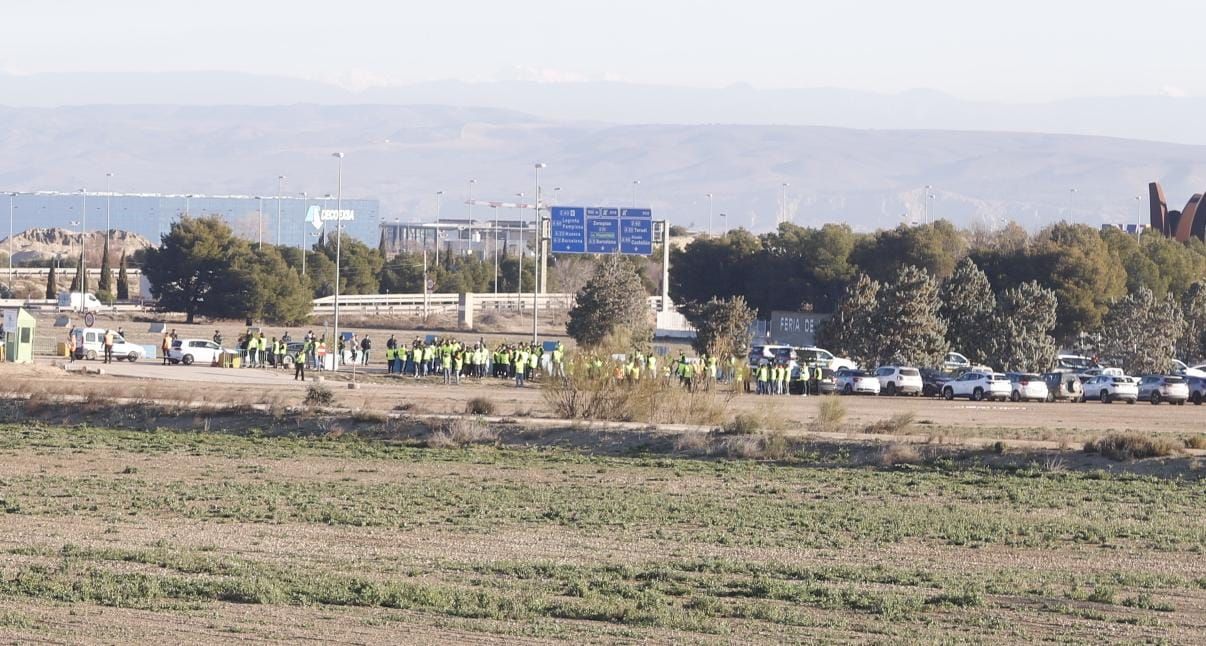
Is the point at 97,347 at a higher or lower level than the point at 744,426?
higher

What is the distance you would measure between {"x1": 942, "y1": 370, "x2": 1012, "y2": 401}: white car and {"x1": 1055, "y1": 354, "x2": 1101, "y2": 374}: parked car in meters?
7.64

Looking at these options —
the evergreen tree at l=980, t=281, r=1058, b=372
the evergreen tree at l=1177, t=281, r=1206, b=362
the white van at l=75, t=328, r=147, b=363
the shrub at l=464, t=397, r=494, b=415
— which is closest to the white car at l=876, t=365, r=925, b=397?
the evergreen tree at l=980, t=281, r=1058, b=372

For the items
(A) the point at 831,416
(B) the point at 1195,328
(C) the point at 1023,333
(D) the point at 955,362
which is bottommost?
(A) the point at 831,416

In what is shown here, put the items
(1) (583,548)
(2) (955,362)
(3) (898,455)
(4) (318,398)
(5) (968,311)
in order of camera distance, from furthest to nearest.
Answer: (5) (968,311) → (2) (955,362) → (4) (318,398) → (3) (898,455) → (1) (583,548)

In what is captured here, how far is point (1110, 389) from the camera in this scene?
58406mm

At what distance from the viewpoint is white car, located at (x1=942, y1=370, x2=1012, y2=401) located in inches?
2249

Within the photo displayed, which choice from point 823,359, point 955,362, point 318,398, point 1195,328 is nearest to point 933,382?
point 823,359

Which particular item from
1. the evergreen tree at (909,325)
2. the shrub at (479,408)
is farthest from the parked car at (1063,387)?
the shrub at (479,408)

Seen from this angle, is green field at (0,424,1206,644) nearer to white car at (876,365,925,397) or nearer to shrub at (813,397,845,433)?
shrub at (813,397,845,433)

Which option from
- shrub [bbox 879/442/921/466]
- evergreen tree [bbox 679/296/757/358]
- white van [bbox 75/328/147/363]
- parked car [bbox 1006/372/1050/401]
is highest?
evergreen tree [bbox 679/296/757/358]

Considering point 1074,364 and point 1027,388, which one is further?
point 1074,364

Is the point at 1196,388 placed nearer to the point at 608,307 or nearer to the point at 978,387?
the point at 978,387

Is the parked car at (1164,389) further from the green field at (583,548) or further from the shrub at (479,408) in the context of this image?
the green field at (583,548)

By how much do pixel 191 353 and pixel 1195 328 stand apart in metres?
40.6
